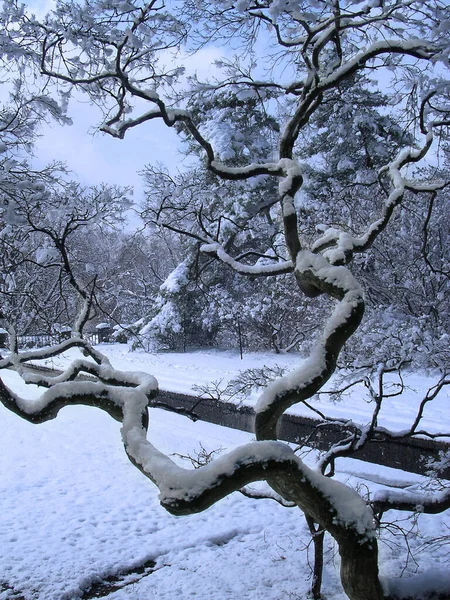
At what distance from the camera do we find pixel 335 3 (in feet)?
12.3

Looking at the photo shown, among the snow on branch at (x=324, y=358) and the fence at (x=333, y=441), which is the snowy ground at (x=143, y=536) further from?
the snow on branch at (x=324, y=358)

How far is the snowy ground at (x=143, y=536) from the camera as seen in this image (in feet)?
17.0

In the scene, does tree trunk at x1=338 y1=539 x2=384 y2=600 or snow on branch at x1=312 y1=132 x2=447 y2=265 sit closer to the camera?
tree trunk at x1=338 y1=539 x2=384 y2=600

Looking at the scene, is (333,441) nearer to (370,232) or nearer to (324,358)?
(370,232)

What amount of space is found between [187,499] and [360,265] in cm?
1034

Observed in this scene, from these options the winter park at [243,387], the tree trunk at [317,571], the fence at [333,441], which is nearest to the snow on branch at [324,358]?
the winter park at [243,387]

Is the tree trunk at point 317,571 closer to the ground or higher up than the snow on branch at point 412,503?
closer to the ground

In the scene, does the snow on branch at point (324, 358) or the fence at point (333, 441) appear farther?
the fence at point (333, 441)

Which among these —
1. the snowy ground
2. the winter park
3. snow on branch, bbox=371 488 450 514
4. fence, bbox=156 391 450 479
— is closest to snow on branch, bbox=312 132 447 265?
the winter park

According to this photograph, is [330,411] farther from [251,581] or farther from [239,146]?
[239,146]

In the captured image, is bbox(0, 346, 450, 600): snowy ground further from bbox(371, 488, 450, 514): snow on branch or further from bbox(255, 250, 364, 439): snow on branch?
bbox(255, 250, 364, 439): snow on branch

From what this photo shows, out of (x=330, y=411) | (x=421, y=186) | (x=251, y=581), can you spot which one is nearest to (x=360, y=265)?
(x=330, y=411)

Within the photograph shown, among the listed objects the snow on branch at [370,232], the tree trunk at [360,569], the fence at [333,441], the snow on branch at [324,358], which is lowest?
the fence at [333,441]

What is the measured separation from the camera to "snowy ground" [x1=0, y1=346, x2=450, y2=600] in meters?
5.18
